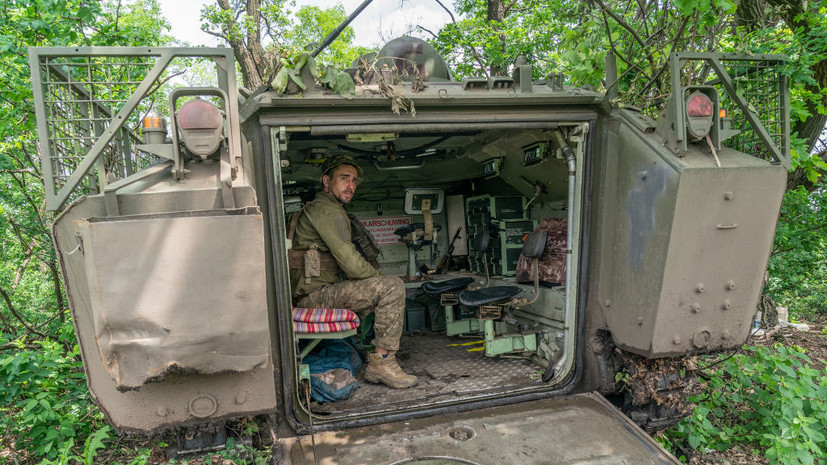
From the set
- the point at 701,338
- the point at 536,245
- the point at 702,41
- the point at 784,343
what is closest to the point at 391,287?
the point at 536,245

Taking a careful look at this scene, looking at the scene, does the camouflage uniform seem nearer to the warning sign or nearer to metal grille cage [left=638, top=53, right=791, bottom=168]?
metal grille cage [left=638, top=53, right=791, bottom=168]

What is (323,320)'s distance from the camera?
142 inches

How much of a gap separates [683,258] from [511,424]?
1343 millimetres

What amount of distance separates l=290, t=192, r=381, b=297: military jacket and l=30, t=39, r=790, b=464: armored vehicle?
56cm

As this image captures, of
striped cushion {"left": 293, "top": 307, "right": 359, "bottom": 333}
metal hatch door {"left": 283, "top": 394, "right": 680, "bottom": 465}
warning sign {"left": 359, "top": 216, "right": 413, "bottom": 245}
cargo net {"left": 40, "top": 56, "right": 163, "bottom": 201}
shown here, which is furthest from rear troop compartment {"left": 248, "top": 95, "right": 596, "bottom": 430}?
cargo net {"left": 40, "top": 56, "right": 163, "bottom": 201}

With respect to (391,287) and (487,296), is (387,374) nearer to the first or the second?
(391,287)

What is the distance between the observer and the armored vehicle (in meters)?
2.07

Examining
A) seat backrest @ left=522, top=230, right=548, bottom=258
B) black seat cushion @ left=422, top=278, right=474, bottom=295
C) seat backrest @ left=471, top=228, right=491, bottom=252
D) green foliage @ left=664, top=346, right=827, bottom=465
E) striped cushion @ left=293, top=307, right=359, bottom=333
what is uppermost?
seat backrest @ left=522, top=230, right=548, bottom=258

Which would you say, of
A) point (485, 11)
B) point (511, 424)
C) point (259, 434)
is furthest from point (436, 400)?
point (485, 11)

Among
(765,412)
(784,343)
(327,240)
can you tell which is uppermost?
(327,240)

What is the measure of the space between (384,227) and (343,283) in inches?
112

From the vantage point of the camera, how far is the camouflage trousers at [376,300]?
12.8 ft

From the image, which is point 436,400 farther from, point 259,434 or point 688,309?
point 688,309

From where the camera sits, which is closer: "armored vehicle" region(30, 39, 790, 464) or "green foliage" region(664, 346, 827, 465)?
"armored vehicle" region(30, 39, 790, 464)
